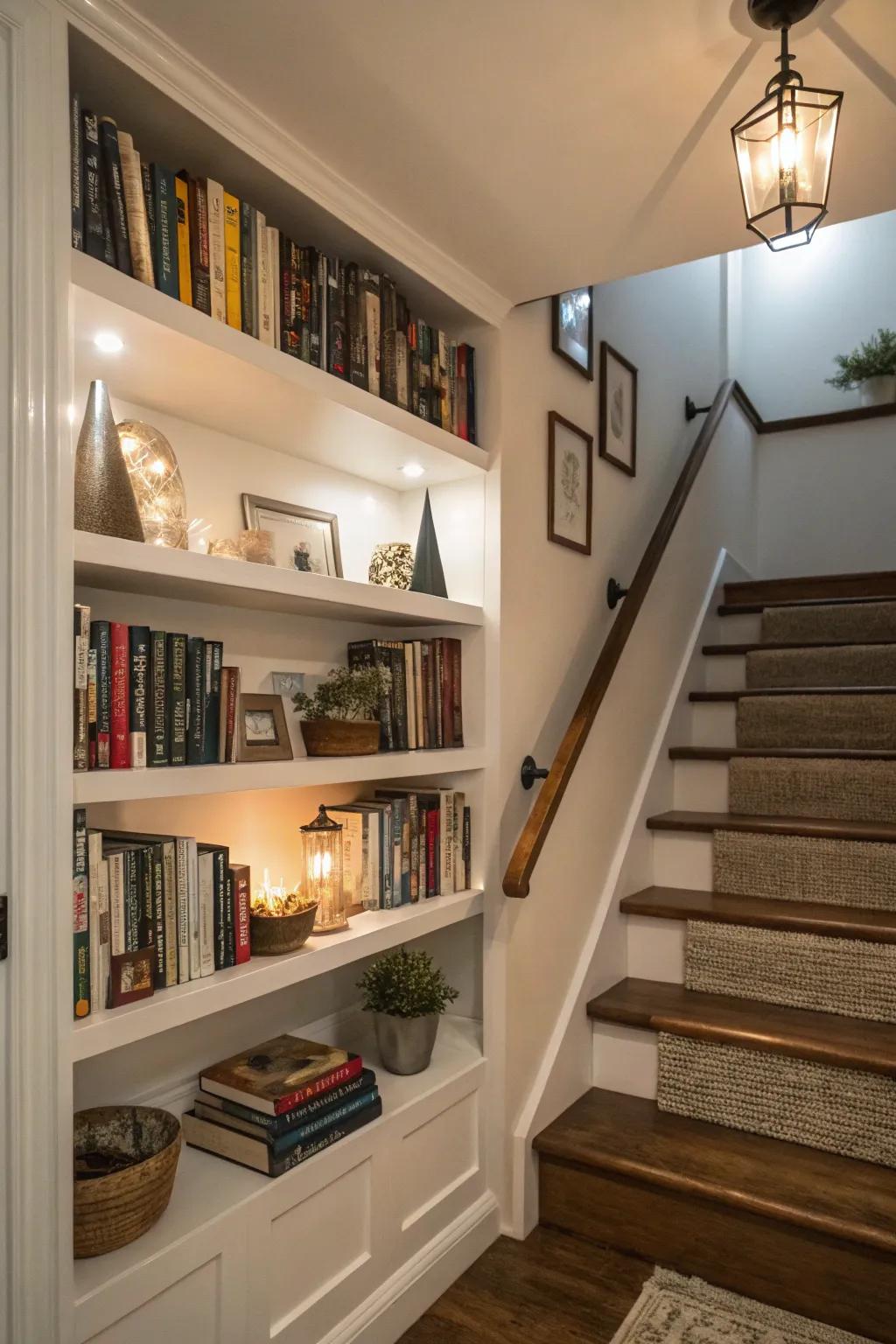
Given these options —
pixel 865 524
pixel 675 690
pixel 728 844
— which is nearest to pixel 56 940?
pixel 728 844

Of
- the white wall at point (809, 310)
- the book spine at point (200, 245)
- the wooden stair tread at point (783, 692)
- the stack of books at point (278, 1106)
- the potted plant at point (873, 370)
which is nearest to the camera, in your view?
the book spine at point (200, 245)

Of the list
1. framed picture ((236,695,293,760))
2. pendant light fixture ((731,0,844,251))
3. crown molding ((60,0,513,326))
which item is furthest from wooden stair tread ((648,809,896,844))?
pendant light fixture ((731,0,844,251))

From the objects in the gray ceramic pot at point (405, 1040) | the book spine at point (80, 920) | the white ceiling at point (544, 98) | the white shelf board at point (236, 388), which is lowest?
the gray ceramic pot at point (405, 1040)

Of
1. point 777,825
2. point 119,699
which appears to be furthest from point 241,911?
point 777,825

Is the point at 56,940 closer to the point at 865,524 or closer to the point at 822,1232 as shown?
the point at 822,1232

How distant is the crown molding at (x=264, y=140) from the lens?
1202 millimetres

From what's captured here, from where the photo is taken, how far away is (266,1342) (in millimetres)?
1413

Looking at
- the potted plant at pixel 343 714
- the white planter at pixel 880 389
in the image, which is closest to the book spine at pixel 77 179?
the potted plant at pixel 343 714

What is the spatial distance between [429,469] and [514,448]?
Answer: 0.23 meters

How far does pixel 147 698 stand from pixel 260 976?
0.48 meters

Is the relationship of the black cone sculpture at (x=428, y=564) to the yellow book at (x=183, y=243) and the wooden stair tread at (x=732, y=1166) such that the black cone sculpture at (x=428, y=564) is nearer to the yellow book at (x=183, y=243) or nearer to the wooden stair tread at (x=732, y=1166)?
the yellow book at (x=183, y=243)

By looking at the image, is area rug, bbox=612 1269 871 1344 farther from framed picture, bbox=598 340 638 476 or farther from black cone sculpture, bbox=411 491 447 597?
framed picture, bbox=598 340 638 476

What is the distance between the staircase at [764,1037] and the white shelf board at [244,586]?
1.11m

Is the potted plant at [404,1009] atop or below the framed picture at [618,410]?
below
